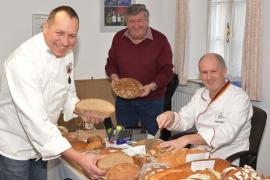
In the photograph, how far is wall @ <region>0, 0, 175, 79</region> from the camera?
3.25 metres

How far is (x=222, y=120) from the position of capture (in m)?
2.07

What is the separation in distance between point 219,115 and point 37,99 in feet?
3.37

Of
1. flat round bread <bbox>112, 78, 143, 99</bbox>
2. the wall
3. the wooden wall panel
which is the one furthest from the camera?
the wooden wall panel

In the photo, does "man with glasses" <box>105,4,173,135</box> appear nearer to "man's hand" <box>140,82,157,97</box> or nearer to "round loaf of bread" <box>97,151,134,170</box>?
"man's hand" <box>140,82,157,97</box>

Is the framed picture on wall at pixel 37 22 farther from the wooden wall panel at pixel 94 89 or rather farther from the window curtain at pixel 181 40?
the window curtain at pixel 181 40

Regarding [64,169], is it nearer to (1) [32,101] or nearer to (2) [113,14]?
(1) [32,101]

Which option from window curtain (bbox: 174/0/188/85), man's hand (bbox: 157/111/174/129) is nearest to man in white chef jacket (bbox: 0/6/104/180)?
man's hand (bbox: 157/111/174/129)

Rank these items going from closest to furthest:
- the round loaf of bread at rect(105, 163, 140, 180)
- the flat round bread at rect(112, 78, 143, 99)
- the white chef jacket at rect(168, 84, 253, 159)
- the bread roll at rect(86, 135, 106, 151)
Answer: the round loaf of bread at rect(105, 163, 140, 180) < the bread roll at rect(86, 135, 106, 151) < the white chef jacket at rect(168, 84, 253, 159) < the flat round bread at rect(112, 78, 143, 99)

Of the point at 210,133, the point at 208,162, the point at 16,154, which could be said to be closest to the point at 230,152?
the point at 210,133

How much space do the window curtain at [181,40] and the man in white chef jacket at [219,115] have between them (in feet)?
4.88

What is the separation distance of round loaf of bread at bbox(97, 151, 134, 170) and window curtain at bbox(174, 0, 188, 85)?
Result: 224 cm

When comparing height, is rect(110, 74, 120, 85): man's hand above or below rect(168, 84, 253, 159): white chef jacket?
above

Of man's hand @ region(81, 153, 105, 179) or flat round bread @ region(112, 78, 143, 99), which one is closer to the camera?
man's hand @ region(81, 153, 105, 179)

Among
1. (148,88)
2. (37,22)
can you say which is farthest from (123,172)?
(37,22)
